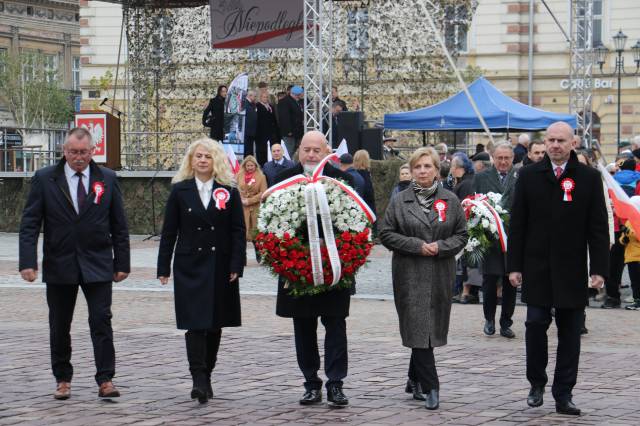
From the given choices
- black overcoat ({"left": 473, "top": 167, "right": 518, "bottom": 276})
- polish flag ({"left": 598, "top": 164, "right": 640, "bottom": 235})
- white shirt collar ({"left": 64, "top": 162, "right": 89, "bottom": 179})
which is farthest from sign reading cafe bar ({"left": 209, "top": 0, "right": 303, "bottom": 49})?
white shirt collar ({"left": 64, "top": 162, "right": 89, "bottom": 179})

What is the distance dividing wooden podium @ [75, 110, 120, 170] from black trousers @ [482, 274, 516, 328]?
14.8 meters

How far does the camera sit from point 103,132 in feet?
A: 86.4

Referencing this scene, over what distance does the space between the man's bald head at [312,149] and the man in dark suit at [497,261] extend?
4.17 metres

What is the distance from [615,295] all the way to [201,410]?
7.96m

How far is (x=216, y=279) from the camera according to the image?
→ 8.91 m

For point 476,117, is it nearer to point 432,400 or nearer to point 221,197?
point 221,197

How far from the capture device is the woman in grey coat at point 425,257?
862cm

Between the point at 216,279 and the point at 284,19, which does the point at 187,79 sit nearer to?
the point at 284,19

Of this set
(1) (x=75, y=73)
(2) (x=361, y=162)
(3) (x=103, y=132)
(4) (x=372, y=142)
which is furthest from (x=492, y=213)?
(1) (x=75, y=73)

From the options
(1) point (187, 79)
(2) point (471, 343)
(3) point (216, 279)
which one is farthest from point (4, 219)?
(3) point (216, 279)

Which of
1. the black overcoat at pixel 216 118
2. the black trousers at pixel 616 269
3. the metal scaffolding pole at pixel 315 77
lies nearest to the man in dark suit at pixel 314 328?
the black trousers at pixel 616 269

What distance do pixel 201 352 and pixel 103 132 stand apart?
17965 millimetres

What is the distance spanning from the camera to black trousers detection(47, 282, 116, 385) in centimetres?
891

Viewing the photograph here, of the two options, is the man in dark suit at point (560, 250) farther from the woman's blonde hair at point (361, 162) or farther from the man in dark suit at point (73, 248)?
the woman's blonde hair at point (361, 162)
